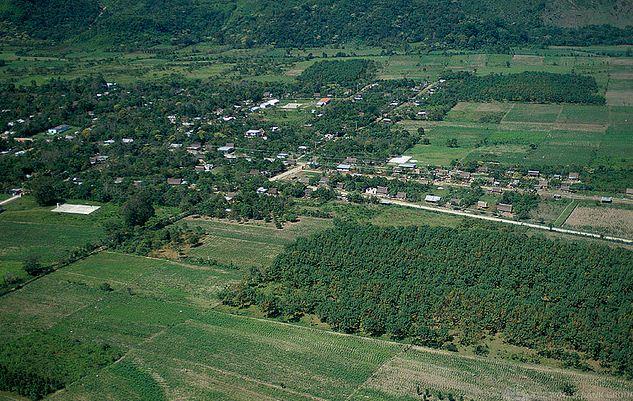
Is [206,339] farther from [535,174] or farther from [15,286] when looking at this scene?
[535,174]

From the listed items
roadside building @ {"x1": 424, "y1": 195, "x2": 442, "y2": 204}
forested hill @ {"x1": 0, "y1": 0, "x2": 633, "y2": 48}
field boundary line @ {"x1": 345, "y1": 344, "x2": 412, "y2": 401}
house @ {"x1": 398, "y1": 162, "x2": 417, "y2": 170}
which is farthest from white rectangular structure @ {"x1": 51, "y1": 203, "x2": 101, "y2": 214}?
forested hill @ {"x1": 0, "y1": 0, "x2": 633, "y2": 48}

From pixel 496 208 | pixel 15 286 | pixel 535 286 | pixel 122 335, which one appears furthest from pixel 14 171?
pixel 535 286

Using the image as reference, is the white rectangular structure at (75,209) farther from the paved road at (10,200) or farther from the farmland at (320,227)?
the paved road at (10,200)

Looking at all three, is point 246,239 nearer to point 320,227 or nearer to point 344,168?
point 320,227

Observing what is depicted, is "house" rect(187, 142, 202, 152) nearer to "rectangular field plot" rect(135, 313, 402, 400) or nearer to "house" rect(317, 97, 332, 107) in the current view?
"house" rect(317, 97, 332, 107)

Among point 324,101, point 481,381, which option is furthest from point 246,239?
point 324,101

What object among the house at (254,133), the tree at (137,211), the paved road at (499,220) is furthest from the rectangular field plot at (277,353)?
the house at (254,133)

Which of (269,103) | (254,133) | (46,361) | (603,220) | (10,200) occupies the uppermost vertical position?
(269,103)
